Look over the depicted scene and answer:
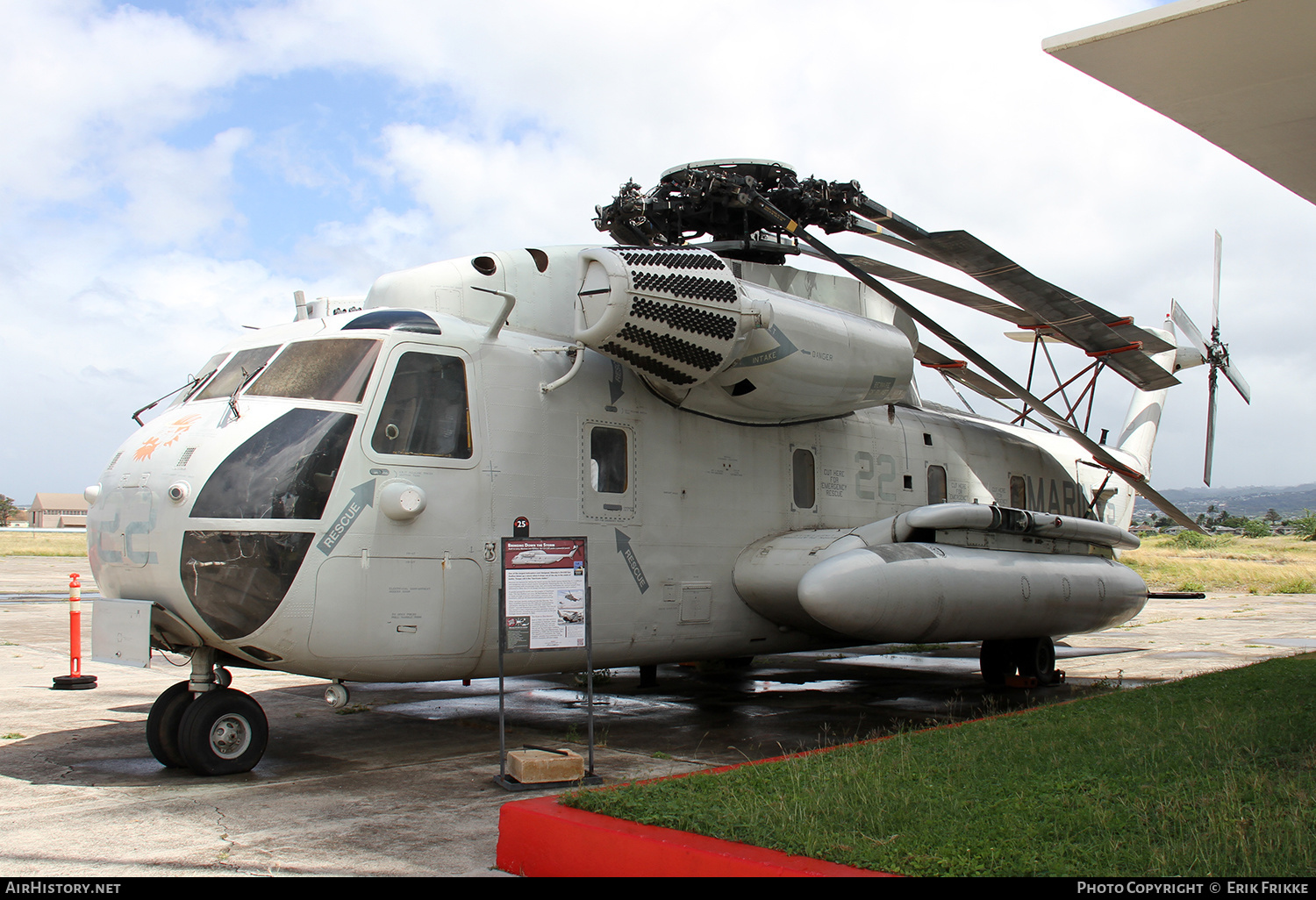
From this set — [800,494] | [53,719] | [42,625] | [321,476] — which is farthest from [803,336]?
[42,625]

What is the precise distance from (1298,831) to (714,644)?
5641 millimetres

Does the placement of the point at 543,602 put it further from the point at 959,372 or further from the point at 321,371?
the point at 959,372

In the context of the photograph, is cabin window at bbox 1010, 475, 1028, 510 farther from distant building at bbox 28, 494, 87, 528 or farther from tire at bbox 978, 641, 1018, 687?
distant building at bbox 28, 494, 87, 528

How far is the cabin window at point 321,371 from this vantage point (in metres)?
7.38

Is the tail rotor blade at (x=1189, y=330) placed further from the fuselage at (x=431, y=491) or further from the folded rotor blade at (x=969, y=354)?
the fuselage at (x=431, y=491)

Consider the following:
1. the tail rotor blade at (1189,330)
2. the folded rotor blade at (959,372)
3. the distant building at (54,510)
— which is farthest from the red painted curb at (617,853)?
the distant building at (54,510)

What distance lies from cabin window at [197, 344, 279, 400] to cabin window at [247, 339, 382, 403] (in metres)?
0.19

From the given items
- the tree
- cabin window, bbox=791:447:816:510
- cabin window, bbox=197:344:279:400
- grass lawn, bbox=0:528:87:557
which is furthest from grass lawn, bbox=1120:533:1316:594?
grass lawn, bbox=0:528:87:557

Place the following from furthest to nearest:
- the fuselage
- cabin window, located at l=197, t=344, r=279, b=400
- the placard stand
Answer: cabin window, located at l=197, t=344, r=279, b=400
the placard stand
the fuselage

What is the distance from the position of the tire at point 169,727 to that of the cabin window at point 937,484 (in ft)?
26.9

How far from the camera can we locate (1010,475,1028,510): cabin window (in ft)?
43.8

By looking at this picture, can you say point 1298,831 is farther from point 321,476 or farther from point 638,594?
point 321,476

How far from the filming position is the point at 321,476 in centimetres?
702

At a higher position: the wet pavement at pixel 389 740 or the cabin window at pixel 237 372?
the cabin window at pixel 237 372
